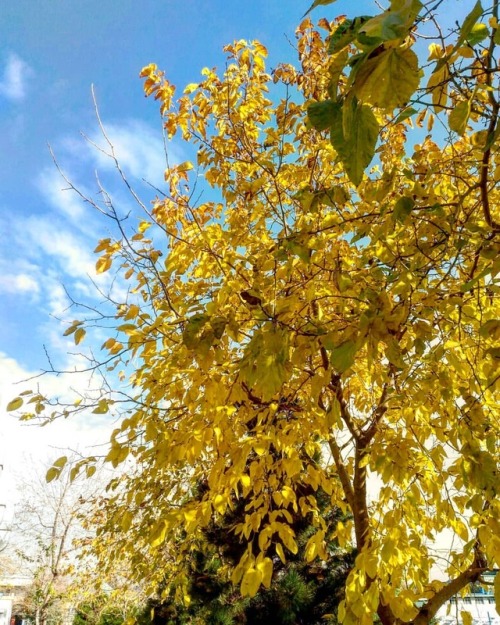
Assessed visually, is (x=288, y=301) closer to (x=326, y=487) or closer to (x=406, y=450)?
(x=406, y=450)

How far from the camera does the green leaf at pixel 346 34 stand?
613mm

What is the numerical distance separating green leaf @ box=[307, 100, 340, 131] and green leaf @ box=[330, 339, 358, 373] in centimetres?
58

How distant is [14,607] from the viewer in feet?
68.0

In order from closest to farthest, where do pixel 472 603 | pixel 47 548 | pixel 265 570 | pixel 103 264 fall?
pixel 265 570, pixel 103 264, pixel 472 603, pixel 47 548

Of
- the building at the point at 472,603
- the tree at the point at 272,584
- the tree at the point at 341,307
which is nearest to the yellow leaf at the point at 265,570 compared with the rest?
the tree at the point at 341,307

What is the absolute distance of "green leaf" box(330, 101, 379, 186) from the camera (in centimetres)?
64

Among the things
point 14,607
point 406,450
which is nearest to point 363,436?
point 406,450

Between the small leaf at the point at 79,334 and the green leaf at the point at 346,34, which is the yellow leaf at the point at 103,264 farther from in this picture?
the green leaf at the point at 346,34

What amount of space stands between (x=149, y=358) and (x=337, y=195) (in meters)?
1.37

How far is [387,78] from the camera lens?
23.7 inches

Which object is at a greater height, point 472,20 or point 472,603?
point 472,20

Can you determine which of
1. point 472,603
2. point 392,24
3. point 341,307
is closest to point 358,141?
point 392,24

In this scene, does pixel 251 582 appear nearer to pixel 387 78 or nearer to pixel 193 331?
pixel 193 331

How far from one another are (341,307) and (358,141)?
1.50 meters
